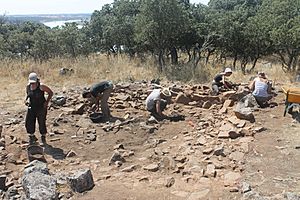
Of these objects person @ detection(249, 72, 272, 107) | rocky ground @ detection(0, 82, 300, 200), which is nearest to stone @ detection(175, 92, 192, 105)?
rocky ground @ detection(0, 82, 300, 200)

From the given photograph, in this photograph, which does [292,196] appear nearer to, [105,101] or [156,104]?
[156,104]

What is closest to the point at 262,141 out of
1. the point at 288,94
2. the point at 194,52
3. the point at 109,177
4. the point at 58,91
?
the point at 288,94

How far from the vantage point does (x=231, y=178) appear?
5.66 meters

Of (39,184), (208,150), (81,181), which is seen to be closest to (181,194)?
(81,181)

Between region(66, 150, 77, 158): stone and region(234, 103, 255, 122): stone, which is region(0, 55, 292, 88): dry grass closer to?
region(234, 103, 255, 122): stone

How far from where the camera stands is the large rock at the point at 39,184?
16.9ft

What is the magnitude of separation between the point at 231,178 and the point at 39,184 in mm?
2471

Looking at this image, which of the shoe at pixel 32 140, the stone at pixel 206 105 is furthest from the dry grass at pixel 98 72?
the shoe at pixel 32 140

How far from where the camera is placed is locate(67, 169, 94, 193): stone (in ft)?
18.3

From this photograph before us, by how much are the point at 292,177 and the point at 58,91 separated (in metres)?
7.66

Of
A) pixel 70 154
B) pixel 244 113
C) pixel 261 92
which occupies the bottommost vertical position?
pixel 70 154

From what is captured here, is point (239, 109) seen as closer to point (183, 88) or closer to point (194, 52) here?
point (183, 88)

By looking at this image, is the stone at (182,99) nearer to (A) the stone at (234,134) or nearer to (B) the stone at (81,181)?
(A) the stone at (234,134)

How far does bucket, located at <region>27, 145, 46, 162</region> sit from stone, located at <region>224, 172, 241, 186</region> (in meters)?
2.92
